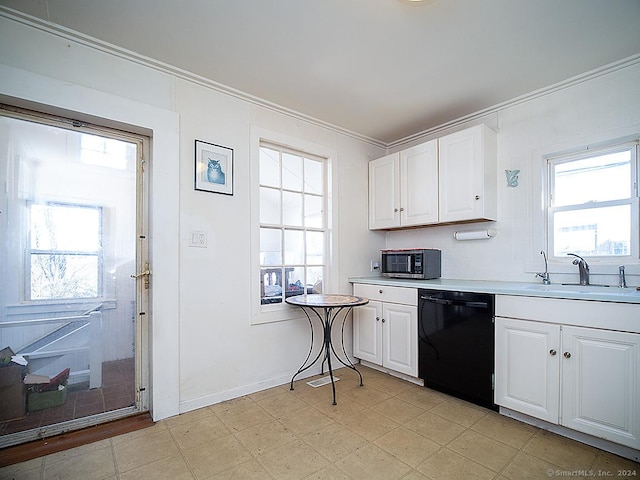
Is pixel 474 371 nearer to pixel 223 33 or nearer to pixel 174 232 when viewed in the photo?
pixel 174 232

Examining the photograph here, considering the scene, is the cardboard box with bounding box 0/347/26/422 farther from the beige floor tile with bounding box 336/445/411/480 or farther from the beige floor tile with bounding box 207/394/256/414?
the beige floor tile with bounding box 336/445/411/480

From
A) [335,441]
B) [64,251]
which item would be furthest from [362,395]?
[64,251]

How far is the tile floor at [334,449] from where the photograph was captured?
5.61 feet

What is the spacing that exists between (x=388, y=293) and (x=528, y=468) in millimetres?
1597

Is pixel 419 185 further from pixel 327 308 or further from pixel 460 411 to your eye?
pixel 460 411

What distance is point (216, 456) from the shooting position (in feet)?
6.11

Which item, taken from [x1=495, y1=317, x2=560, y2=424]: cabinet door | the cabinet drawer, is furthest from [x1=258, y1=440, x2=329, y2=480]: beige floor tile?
the cabinet drawer

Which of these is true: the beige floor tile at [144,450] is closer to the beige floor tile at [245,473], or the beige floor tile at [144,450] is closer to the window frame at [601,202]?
the beige floor tile at [245,473]

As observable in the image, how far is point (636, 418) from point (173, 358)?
9.40ft

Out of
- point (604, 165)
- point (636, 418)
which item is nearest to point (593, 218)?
point (604, 165)

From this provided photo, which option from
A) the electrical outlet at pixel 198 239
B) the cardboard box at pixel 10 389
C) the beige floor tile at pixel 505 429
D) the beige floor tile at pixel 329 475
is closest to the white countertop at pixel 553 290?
the beige floor tile at pixel 505 429

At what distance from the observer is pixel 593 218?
249cm

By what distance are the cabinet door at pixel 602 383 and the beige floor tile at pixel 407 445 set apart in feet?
2.87

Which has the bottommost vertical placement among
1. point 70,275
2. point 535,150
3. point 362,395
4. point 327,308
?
point 362,395
